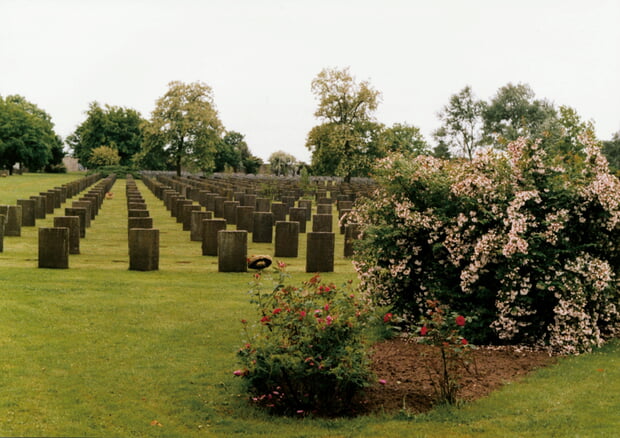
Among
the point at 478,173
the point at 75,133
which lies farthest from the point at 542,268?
the point at 75,133

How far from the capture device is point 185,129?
78000 mm

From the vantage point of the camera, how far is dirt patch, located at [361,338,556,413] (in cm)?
685

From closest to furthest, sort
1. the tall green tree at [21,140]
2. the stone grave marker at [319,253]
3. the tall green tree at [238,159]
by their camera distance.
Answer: the stone grave marker at [319,253], the tall green tree at [21,140], the tall green tree at [238,159]

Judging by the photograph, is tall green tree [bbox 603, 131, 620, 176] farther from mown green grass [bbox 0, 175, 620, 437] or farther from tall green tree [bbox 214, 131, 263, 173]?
tall green tree [bbox 214, 131, 263, 173]

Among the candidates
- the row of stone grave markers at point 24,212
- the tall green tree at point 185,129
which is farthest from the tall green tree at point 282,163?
the row of stone grave markers at point 24,212

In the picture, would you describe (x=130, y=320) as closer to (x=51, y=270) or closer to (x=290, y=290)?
(x=290, y=290)

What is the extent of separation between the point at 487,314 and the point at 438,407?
2.89 meters

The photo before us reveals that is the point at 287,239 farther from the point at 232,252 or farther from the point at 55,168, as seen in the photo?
the point at 55,168

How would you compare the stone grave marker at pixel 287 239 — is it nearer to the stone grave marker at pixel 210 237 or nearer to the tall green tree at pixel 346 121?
the stone grave marker at pixel 210 237

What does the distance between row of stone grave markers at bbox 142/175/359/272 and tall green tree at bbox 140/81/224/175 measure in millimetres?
40341

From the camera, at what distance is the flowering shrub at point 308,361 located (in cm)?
645

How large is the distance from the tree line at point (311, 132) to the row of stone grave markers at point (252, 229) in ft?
67.4

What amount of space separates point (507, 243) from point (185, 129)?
72.1 m

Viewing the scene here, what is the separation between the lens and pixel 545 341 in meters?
8.98
